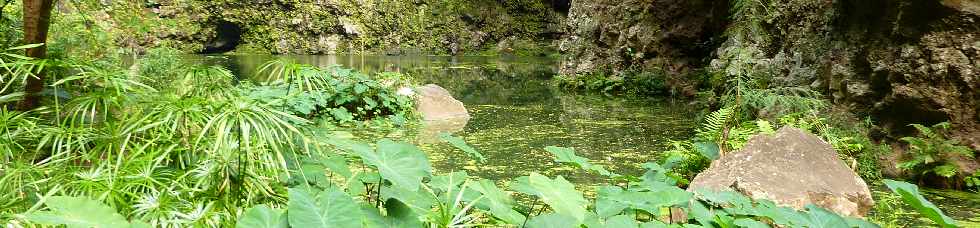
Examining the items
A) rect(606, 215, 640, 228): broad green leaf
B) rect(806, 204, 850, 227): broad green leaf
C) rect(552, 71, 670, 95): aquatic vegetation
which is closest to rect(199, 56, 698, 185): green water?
rect(552, 71, 670, 95): aquatic vegetation

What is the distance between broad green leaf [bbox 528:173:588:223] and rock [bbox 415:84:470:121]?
19.5 feet

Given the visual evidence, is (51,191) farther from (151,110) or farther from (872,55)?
(872,55)

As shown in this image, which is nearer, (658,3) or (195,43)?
(658,3)

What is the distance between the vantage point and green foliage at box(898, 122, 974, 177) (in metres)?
4.36

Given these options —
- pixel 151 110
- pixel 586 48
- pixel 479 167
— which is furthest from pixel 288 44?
pixel 151 110

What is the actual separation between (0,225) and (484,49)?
3344 cm

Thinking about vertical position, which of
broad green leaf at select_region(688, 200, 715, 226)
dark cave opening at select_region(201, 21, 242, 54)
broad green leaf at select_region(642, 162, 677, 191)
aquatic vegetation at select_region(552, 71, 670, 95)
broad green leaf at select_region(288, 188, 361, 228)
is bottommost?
dark cave opening at select_region(201, 21, 242, 54)

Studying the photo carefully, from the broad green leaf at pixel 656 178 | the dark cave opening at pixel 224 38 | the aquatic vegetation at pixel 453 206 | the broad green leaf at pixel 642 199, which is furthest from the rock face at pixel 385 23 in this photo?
the broad green leaf at pixel 642 199

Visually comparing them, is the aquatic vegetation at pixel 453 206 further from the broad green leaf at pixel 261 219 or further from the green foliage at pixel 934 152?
the green foliage at pixel 934 152

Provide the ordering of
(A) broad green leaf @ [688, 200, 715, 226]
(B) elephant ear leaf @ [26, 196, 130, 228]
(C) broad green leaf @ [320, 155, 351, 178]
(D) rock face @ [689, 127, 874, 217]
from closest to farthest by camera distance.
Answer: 1. (B) elephant ear leaf @ [26, 196, 130, 228]
2. (A) broad green leaf @ [688, 200, 715, 226]
3. (C) broad green leaf @ [320, 155, 351, 178]
4. (D) rock face @ [689, 127, 874, 217]

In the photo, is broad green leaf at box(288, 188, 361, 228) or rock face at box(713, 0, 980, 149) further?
rock face at box(713, 0, 980, 149)

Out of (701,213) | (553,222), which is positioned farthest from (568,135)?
(553,222)

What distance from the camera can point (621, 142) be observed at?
6.14 m

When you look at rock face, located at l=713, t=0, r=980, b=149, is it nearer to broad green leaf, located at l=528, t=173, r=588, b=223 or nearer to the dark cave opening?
broad green leaf, located at l=528, t=173, r=588, b=223
